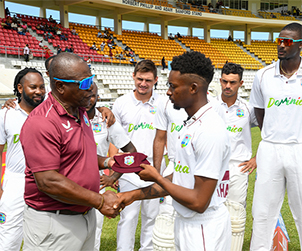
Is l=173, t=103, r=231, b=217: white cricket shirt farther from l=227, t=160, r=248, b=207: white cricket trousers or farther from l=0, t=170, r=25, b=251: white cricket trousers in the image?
l=0, t=170, r=25, b=251: white cricket trousers

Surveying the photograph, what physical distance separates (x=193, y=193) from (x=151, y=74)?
251 cm

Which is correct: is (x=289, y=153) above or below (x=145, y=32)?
below

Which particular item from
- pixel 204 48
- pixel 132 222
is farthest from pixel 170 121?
pixel 204 48

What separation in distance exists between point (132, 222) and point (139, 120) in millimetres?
1399

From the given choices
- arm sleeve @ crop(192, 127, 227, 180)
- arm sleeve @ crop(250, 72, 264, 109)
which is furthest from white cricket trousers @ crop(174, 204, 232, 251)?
arm sleeve @ crop(250, 72, 264, 109)

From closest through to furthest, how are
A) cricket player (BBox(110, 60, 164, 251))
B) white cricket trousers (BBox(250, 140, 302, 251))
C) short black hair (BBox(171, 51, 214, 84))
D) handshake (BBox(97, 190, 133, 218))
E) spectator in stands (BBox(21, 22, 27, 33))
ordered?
short black hair (BBox(171, 51, 214, 84)) → handshake (BBox(97, 190, 133, 218)) → white cricket trousers (BBox(250, 140, 302, 251)) → cricket player (BBox(110, 60, 164, 251)) → spectator in stands (BBox(21, 22, 27, 33))

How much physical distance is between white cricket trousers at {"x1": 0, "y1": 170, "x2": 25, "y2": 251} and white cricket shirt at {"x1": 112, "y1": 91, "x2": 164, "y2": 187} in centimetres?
158

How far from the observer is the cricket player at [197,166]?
209 centimetres

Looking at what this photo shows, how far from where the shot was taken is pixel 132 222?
398 centimetres

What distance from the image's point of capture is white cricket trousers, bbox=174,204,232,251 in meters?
2.24

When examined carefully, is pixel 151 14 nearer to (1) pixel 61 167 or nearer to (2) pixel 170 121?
(2) pixel 170 121

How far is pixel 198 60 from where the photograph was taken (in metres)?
2.21

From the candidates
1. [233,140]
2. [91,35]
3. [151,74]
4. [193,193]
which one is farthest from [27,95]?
[91,35]

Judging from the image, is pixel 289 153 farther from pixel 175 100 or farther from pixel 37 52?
pixel 37 52
